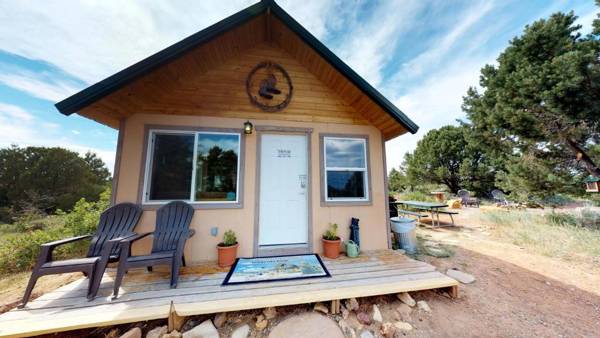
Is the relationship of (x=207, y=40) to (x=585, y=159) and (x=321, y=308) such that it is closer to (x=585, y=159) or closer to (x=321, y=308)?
(x=321, y=308)

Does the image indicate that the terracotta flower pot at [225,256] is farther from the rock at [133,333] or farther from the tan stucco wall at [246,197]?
the rock at [133,333]

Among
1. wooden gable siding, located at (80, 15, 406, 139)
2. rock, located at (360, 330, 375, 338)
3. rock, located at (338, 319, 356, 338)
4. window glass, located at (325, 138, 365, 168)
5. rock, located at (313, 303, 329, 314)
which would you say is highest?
wooden gable siding, located at (80, 15, 406, 139)

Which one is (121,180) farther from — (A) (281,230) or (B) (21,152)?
(B) (21,152)

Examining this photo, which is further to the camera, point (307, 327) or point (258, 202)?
point (258, 202)

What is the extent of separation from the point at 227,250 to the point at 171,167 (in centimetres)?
186

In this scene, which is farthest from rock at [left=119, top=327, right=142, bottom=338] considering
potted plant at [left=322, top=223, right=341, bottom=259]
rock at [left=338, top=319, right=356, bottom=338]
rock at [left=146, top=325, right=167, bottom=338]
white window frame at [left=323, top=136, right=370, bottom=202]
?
→ white window frame at [left=323, top=136, right=370, bottom=202]

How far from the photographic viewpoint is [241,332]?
6.55 ft

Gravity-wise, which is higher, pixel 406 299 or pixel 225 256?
pixel 225 256

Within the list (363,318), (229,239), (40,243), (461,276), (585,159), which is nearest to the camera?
(363,318)

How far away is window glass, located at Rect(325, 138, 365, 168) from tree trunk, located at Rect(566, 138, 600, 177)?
308 inches

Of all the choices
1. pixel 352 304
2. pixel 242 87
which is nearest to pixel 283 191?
pixel 352 304

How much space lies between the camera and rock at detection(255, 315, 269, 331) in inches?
81.1

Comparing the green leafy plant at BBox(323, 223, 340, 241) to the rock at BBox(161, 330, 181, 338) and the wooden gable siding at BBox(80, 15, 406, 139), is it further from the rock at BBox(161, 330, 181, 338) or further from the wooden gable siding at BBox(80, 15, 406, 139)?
the rock at BBox(161, 330, 181, 338)

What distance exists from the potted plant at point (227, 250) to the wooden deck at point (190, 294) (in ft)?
0.52
